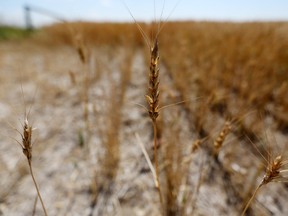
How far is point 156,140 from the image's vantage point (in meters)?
1.77

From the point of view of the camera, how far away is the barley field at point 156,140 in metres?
1.40

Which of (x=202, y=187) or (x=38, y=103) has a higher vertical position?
(x=38, y=103)

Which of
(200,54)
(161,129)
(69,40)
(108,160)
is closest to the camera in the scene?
(108,160)

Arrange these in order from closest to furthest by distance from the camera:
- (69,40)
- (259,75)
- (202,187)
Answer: (202,187)
(259,75)
(69,40)

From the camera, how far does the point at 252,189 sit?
59.5 inches

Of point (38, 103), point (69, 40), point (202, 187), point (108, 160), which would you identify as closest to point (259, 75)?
point (202, 187)

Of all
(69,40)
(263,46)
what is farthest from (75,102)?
(69,40)

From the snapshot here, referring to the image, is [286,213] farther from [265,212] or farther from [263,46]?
[263,46]

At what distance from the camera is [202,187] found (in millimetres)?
1581

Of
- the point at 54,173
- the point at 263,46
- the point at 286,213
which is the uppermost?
the point at 263,46

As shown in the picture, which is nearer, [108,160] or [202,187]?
[202,187]

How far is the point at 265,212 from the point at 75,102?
1.98 m

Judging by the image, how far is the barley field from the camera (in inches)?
55.1

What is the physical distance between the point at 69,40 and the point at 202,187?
5.60 meters
